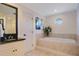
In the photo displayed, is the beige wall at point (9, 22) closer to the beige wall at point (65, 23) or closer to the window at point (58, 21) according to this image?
the beige wall at point (65, 23)

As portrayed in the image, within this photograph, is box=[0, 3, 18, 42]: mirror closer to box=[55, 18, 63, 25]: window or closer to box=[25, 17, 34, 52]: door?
box=[25, 17, 34, 52]: door

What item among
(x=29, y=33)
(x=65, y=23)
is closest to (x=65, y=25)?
(x=65, y=23)

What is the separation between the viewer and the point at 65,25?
2689 millimetres

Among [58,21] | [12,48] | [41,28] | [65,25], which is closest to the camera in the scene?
[12,48]

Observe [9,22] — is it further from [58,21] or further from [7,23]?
[58,21]

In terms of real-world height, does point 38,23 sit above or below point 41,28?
above

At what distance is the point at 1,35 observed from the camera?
1.89m

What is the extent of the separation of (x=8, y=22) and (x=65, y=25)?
1430 millimetres

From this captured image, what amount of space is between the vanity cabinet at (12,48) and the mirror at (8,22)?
122mm

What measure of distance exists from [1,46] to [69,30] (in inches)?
62.0

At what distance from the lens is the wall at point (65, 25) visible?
8.19ft

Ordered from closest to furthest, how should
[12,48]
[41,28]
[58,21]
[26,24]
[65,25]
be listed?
1. [12,48]
2. [26,24]
3. [65,25]
4. [58,21]
5. [41,28]

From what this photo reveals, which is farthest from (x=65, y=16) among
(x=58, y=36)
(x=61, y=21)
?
(x=58, y=36)

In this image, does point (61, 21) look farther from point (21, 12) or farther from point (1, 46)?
point (1, 46)
